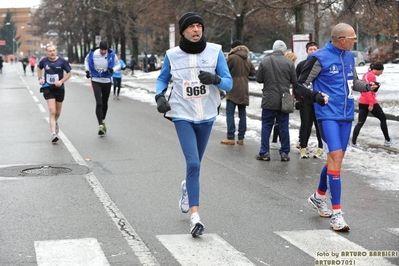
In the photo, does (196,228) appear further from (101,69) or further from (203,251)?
(101,69)

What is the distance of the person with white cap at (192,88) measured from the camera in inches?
248

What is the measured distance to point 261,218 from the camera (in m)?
6.98

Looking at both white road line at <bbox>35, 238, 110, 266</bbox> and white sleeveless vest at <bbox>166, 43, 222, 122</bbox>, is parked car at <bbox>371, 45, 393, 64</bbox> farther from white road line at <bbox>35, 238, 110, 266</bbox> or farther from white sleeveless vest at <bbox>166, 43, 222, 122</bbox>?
white road line at <bbox>35, 238, 110, 266</bbox>

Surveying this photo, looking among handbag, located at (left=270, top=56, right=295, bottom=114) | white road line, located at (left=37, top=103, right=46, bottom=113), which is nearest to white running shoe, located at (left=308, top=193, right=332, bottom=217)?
handbag, located at (left=270, top=56, right=295, bottom=114)

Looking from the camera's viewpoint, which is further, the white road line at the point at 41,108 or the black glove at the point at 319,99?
the white road line at the point at 41,108

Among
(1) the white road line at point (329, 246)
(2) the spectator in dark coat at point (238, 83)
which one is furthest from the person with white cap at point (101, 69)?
(1) the white road line at point (329, 246)

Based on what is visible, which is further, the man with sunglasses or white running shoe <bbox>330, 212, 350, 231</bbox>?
the man with sunglasses

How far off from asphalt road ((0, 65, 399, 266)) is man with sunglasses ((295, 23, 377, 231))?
624mm

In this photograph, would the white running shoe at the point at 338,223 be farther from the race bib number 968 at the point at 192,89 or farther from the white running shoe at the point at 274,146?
the white running shoe at the point at 274,146

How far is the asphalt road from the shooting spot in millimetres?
5662

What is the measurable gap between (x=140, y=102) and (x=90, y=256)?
19.4 metres

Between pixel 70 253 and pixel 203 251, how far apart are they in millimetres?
1055

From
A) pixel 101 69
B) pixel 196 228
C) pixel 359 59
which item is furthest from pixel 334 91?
pixel 359 59

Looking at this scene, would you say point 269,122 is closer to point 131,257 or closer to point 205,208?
point 205,208
